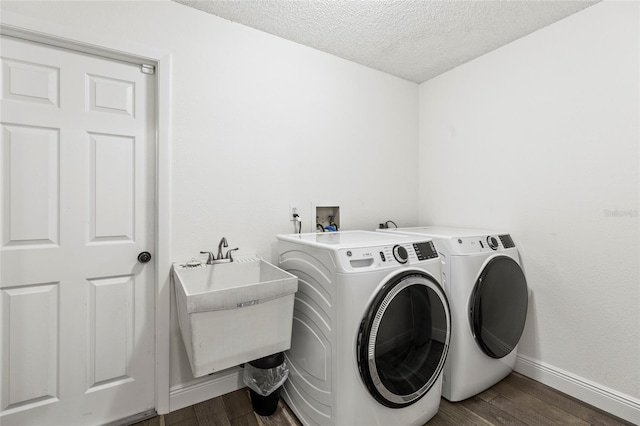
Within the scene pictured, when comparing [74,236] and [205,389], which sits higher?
[74,236]

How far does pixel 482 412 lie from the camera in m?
1.64

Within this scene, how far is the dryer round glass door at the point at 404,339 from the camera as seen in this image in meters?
1.29

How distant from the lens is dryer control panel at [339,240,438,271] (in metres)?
1.33

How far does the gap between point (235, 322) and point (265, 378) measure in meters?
0.54

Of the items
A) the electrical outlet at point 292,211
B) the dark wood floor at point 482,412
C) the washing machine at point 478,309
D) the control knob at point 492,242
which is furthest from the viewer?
the electrical outlet at point 292,211

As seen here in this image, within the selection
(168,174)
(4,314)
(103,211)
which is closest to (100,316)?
(4,314)

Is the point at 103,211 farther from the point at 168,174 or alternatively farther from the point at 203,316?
the point at 203,316

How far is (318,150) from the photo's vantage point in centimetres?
224

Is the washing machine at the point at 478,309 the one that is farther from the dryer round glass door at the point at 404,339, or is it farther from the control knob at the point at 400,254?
the control knob at the point at 400,254

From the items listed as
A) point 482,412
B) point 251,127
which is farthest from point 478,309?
point 251,127

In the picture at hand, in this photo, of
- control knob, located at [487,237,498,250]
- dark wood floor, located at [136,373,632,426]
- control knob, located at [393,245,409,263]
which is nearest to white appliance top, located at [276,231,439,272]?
control knob, located at [393,245,409,263]

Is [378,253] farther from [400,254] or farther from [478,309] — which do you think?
[478,309]

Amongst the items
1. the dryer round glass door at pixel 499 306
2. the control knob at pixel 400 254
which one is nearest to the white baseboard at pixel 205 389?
the control knob at pixel 400 254

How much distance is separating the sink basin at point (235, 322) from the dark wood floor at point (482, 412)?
0.48 meters
